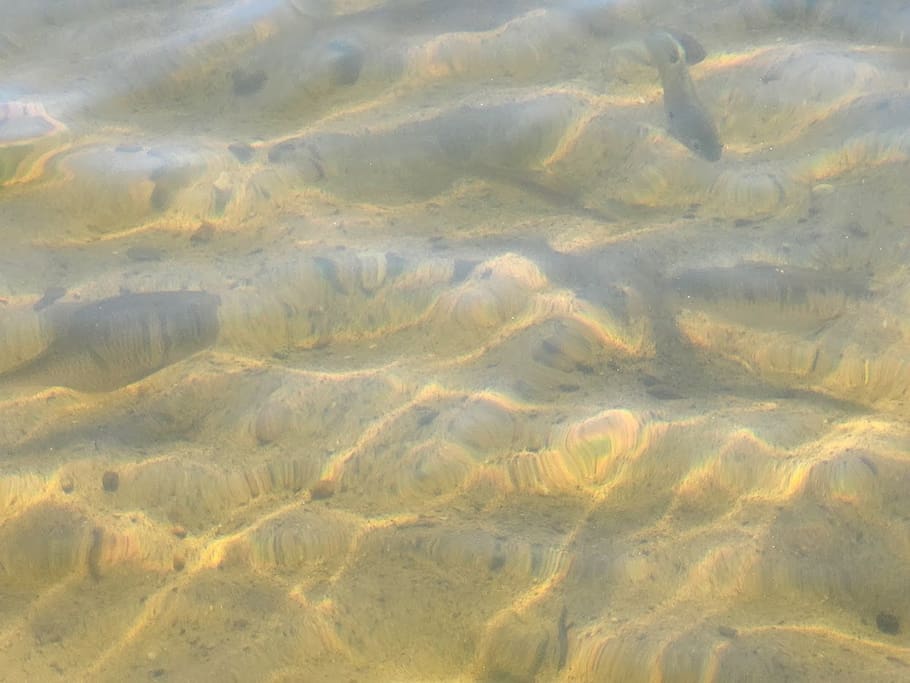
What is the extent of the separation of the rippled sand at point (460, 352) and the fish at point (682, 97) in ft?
0.20

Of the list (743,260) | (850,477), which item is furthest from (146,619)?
(743,260)

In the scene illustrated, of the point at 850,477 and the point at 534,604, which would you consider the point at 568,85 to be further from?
the point at 534,604

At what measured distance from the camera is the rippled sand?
7.75ft

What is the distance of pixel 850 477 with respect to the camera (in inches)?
99.8

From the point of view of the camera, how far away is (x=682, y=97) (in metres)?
3.82

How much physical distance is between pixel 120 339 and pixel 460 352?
1.14 metres

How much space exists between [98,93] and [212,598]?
261cm

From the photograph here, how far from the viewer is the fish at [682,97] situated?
3.63 meters

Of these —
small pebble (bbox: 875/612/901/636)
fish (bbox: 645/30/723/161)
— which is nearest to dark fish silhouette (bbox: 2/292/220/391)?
fish (bbox: 645/30/723/161)

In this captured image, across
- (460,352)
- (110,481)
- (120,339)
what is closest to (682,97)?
(460,352)

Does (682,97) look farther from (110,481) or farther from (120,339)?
(110,481)

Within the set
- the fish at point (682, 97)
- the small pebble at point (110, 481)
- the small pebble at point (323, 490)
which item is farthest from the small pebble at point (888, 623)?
the small pebble at point (110, 481)

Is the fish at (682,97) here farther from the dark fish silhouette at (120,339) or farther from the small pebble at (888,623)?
the dark fish silhouette at (120,339)

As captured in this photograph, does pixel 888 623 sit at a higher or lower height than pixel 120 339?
lower
